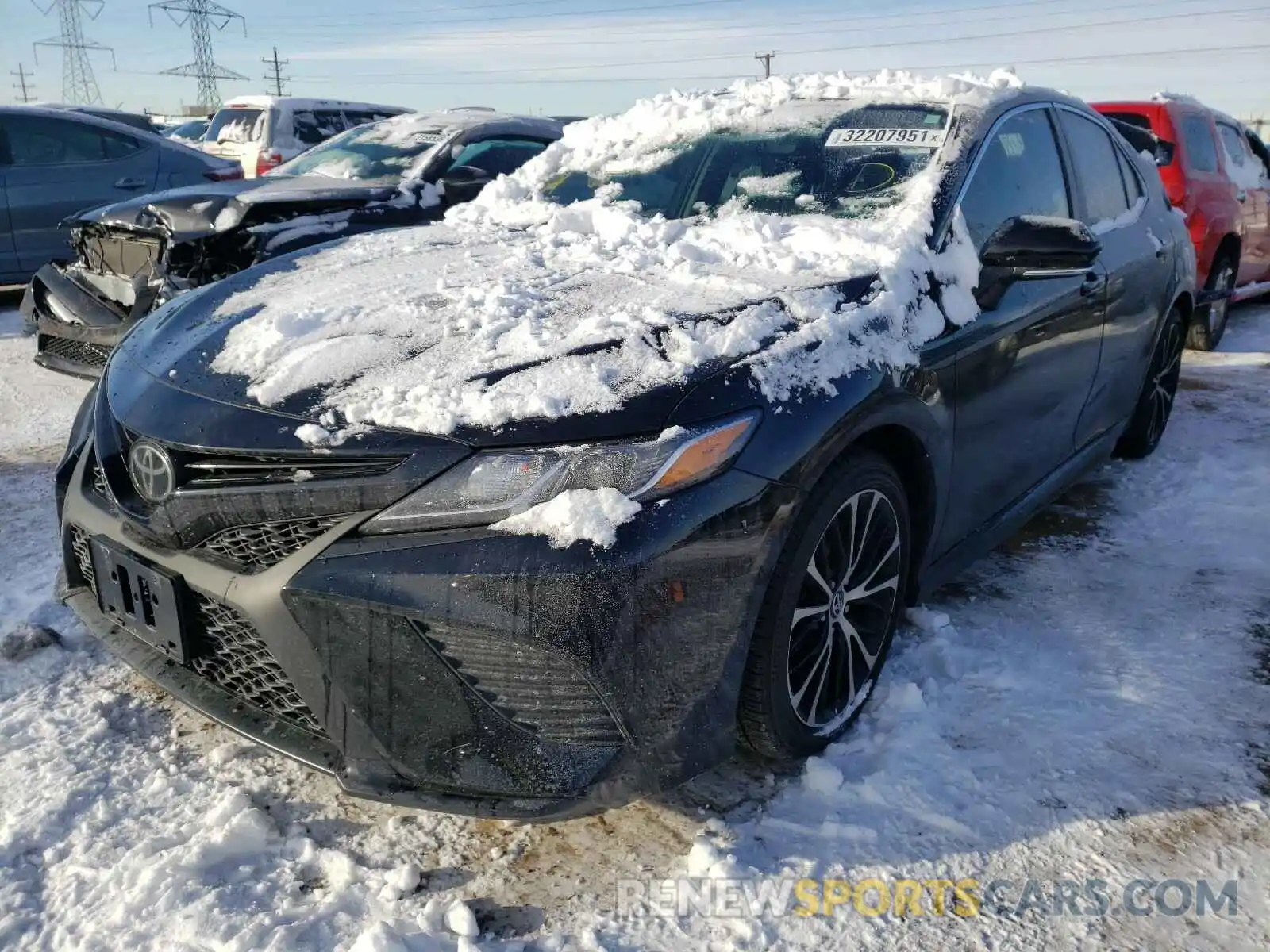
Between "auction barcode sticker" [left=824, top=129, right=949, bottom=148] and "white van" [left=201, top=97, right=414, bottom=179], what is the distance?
8476mm

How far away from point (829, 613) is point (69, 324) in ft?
14.3

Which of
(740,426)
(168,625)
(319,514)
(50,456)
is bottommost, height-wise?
(50,456)

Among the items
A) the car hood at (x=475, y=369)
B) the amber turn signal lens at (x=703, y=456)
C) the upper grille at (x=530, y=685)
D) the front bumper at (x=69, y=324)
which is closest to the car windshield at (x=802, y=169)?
the car hood at (x=475, y=369)

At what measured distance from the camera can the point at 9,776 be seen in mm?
2191

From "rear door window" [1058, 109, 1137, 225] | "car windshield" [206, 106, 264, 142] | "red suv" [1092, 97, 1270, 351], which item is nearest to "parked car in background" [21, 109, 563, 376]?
"rear door window" [1058, 109, 1137, 225]

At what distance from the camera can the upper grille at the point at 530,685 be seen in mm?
1744

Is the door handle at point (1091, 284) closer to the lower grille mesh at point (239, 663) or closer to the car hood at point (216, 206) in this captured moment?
the lower grille mesh at point (239, 663)

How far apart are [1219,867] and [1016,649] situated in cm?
86

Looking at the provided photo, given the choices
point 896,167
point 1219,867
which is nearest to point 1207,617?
point 1219,867

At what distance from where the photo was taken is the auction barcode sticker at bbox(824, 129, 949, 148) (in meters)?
2.88

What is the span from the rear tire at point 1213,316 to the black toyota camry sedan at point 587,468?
4.79 metres

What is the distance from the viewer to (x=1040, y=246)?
261cm

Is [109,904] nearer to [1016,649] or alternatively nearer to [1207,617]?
[1016,649]

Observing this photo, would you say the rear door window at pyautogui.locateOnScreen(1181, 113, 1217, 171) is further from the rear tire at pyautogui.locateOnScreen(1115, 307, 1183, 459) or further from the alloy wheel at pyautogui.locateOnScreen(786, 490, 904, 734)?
the alloy wheel at pyautogui.locateOnScreen(786, 490, 904, 734)
